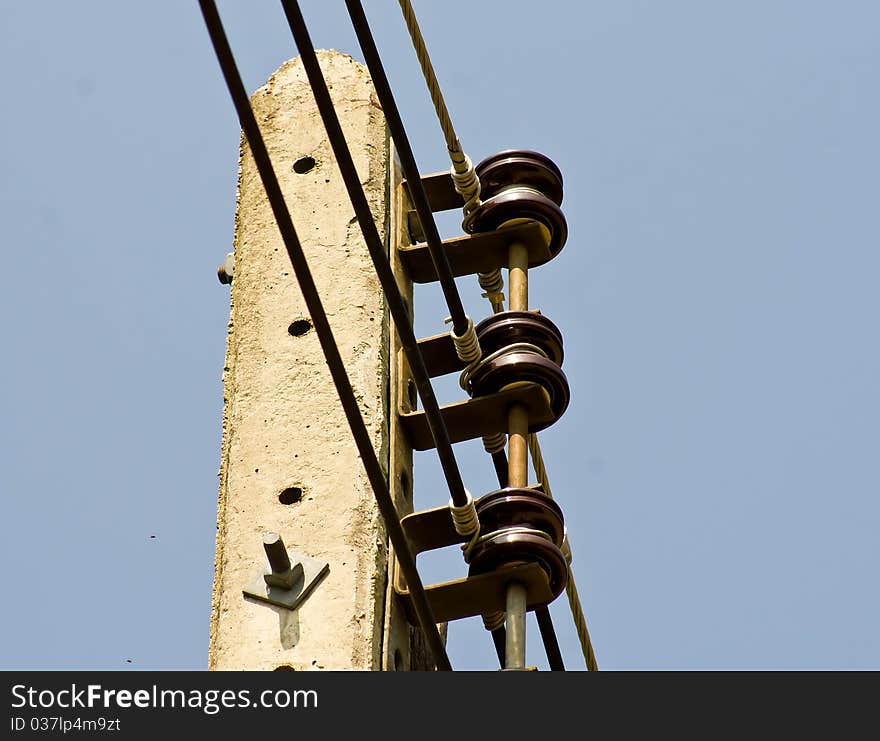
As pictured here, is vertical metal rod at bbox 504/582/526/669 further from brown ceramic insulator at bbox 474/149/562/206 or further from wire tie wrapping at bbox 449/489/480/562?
brown ceramic insulator at bbox 474/149/562/206

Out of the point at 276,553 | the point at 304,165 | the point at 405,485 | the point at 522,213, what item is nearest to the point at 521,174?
the point at 522,213

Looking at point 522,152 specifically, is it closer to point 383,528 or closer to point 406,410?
point 406,410

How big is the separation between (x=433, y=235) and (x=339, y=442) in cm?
64

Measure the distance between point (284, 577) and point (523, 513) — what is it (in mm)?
709

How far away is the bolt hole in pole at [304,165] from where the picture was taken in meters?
7.33

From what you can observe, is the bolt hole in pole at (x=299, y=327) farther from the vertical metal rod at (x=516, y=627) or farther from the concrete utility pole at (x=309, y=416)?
the vertical metal rod at (x=516, y=627)

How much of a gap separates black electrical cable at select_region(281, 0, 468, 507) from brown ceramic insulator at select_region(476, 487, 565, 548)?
19 centimetres

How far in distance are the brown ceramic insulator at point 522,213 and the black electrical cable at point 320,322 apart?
167cm

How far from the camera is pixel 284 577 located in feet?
20.5

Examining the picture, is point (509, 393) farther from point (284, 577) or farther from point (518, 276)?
point (284, 577)

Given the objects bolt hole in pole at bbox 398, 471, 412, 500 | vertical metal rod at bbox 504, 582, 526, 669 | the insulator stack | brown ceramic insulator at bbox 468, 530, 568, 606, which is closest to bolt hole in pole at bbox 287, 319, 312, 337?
the insulator stack

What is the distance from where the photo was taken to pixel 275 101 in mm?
7582

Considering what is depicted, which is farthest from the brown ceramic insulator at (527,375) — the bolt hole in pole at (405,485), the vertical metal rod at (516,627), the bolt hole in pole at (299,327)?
the vertical metal rod at (516,627)

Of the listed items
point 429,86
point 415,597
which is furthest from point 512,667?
point 429,86
